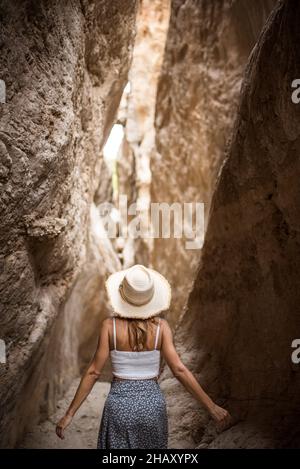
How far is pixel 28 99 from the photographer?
3.10 meters

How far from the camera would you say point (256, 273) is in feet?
13.9

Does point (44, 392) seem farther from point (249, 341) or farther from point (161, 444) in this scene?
point (161, 444)

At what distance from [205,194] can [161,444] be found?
5.91 metres

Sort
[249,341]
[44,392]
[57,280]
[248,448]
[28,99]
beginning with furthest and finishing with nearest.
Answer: [44,392] < [57,280] < [249,341] < [248,448] < [28,99]

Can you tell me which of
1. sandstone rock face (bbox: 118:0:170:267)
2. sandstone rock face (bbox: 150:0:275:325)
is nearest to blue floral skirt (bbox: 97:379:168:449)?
sandstone rock face (bbox: 150:0:275:325)

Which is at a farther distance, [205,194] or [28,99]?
[205,194]

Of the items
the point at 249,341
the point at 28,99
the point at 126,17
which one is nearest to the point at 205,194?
the point at 126,17

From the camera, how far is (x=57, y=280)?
4.68m

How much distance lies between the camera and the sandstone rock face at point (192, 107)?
7.34 meters

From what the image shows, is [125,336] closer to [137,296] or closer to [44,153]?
[137,296]

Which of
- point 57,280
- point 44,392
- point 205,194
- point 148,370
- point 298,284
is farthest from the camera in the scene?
point 205,194

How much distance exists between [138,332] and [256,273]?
6.16ft

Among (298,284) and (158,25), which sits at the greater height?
(158,25)

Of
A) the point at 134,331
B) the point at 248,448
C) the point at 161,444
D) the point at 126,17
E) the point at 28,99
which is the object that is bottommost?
the point at 248,448
